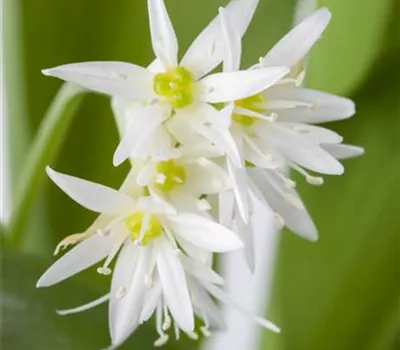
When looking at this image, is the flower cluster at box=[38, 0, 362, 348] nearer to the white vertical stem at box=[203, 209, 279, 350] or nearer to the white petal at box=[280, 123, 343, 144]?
the white petal at box=[280, 123, 343, 144]

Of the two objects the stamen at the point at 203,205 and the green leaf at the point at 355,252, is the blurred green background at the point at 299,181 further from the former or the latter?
the stamen at the point at 203,205

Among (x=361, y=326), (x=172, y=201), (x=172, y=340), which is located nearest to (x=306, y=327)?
(x=361, y=326)

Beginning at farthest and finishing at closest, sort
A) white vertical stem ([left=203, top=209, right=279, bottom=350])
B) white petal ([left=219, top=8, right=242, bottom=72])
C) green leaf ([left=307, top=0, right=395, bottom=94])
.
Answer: white vertical stem ([left=203, top=209, right=279, bottom=350]), green leaf ([left=307, top=0, right=395, bottom=94]), white petal ([left=219, top=8, right=242, bottom=72])

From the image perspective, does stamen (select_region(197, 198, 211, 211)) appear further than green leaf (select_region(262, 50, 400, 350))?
No

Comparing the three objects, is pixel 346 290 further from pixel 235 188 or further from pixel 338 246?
pixel 235 188

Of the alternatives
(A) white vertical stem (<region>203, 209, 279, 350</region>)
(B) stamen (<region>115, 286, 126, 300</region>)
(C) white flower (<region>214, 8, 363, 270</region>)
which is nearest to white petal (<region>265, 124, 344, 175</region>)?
(C) white flower (<region>214, 8, 363, 270</region>)

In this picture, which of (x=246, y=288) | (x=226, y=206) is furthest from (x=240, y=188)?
(x=246, y=288)

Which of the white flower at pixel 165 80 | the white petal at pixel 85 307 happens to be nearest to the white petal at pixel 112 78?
the white flower at pixel 165 80
